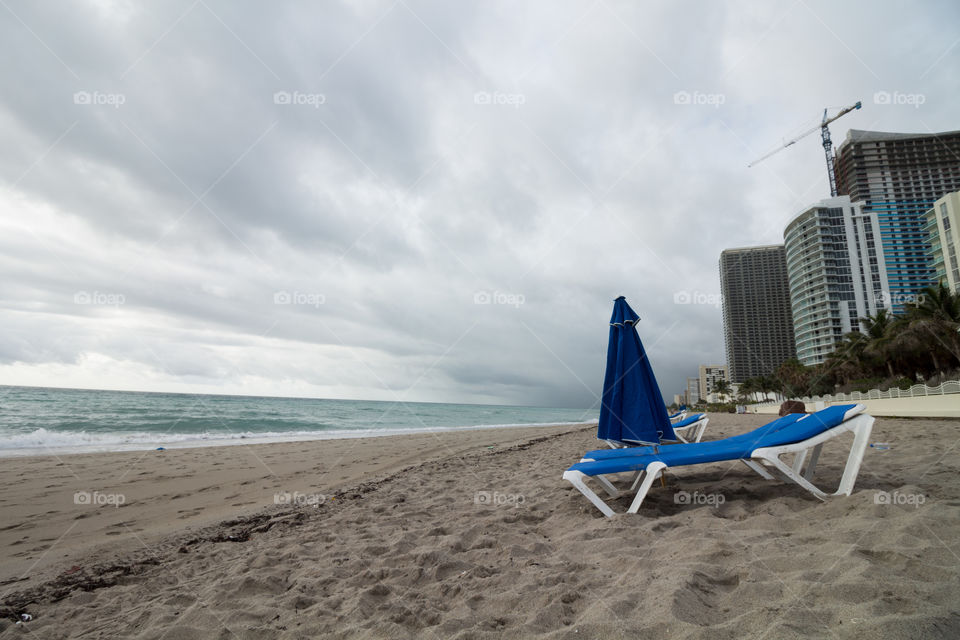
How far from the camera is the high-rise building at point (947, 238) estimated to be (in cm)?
4550

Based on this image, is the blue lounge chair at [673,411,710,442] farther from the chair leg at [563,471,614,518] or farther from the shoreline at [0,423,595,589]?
the chair leg at [563,471,614,518]

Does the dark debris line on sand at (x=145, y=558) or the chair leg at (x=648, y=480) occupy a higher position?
the chair leg at (x=648, y=480)

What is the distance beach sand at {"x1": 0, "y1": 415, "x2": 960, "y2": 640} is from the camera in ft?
7.00

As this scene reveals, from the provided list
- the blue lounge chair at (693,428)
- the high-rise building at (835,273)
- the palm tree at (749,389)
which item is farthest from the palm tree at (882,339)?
the blue lounge chair at (693,428)

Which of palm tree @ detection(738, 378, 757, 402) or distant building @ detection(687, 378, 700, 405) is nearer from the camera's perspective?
palm tree @ detection(738, 378, 757, 402)

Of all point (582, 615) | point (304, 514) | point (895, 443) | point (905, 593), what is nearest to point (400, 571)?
point (582, 615)

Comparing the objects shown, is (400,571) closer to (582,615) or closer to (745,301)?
(582,615)

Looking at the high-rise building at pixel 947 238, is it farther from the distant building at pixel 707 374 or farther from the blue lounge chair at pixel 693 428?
the distant building at pixel 707 374

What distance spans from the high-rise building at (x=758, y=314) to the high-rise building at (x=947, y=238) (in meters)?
50.2

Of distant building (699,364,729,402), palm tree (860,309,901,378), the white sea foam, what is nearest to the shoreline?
the white sea foam

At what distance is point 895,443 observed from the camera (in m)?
7.23

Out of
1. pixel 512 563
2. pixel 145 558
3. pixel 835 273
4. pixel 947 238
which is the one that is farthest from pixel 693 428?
pixel 835 273

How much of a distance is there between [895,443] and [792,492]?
16.4 feet

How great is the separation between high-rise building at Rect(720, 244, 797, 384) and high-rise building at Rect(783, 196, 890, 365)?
27.9 metres
